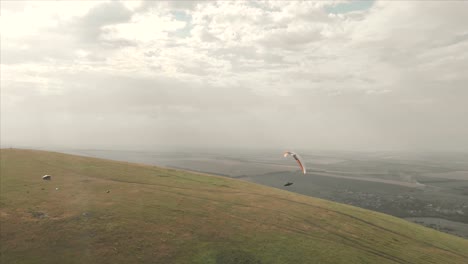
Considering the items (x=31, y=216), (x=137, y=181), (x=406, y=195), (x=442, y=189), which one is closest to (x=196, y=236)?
(x=31, y=216)

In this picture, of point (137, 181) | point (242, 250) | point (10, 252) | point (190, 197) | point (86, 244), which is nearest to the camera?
point (10, 252)

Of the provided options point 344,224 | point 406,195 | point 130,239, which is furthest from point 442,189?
point 130,239

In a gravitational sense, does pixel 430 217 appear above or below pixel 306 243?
below

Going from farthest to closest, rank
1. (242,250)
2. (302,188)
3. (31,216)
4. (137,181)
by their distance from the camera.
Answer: (302,188) < (137,181) < (31,216) < (242,250)

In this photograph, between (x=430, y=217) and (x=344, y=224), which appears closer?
(x=344, y=224)

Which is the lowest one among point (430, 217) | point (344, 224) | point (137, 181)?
point (430, 217)

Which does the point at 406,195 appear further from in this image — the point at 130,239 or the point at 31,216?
the point at 31,216
